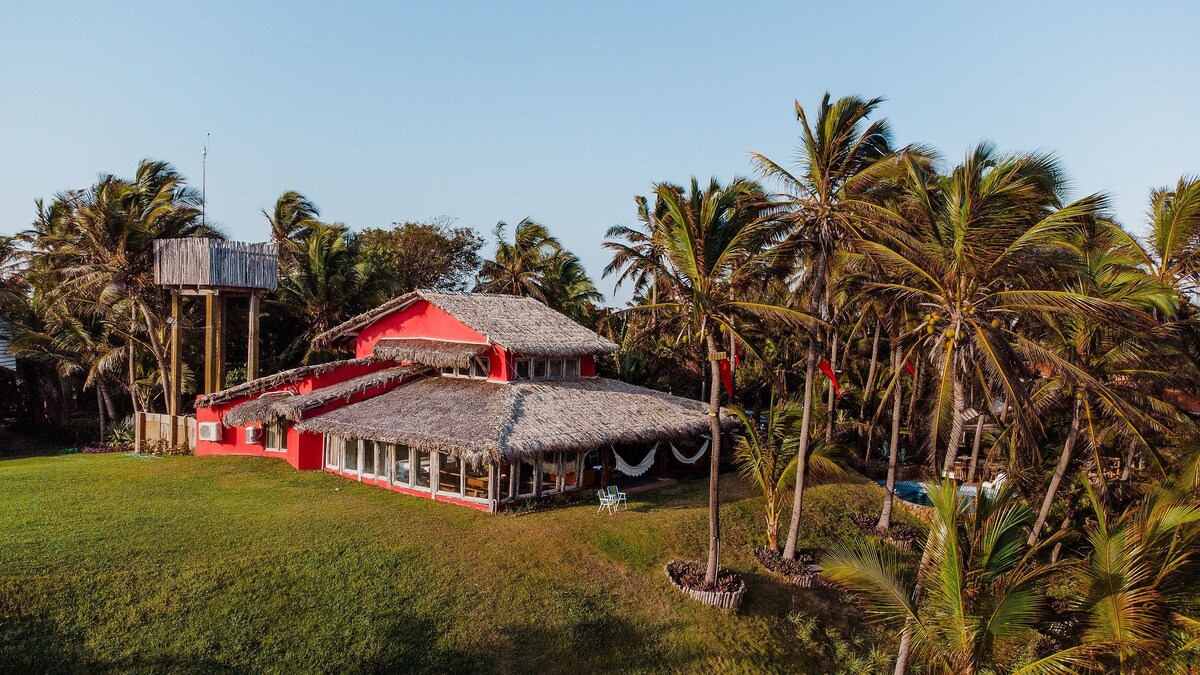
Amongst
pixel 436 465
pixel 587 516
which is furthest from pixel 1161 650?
pixel 436 465

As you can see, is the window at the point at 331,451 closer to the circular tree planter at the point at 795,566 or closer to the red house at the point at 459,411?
the red house at the point at 459,411

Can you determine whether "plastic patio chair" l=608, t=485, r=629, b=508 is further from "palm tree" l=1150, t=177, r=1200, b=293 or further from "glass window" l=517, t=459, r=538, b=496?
"palm tree" l=1150, t=177, r=1200, b=293

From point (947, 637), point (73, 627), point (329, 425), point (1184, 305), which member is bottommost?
point (73, 627)

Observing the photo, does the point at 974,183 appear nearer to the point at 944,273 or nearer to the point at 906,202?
the point at 944,273

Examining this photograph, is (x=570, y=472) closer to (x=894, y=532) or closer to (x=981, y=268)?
(x=894, y=532)

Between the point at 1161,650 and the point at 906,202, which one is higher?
the point at 906,202

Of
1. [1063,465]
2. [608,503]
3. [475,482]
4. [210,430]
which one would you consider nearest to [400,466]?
[475,482]

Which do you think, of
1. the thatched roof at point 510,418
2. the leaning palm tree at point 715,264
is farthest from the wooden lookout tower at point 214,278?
the leaning palm tree at point 715,264
